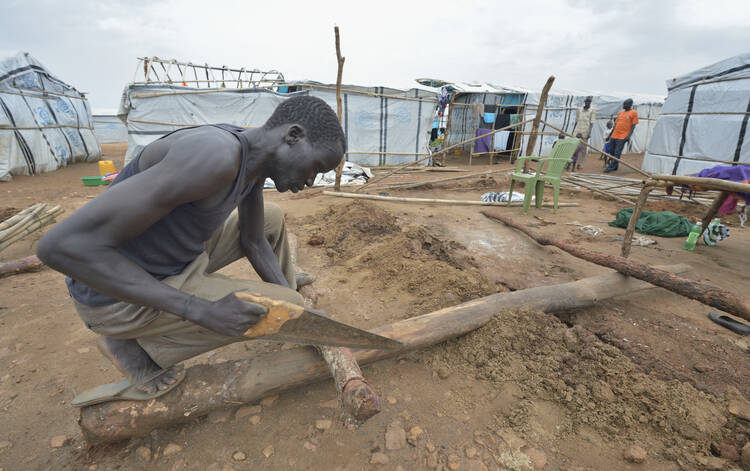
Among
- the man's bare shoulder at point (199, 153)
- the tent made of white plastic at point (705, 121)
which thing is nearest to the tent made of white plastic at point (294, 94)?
the tent made of white plastic at point (705, 121)

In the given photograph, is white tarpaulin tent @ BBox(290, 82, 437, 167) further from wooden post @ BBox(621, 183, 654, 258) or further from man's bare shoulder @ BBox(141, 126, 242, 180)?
man's bare shoulder @ BBox(141, 126, 242, 180)

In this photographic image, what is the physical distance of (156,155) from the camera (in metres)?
1.11

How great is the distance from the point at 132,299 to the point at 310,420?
0.94 metres

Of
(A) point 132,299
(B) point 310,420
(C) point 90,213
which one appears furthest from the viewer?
(B) point 310,420

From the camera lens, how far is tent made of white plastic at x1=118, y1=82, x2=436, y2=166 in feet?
27.8

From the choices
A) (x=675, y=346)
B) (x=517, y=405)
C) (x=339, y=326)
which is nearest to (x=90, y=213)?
(x=339, y=326)

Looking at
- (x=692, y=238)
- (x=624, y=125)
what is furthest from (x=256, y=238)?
(x=624, y=125)

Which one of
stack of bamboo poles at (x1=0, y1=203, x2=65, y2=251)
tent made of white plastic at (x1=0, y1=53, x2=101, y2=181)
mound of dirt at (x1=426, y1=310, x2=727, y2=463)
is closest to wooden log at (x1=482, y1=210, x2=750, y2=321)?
mound of dirt at (x1=426, y1=310, x2=727, y2=463)

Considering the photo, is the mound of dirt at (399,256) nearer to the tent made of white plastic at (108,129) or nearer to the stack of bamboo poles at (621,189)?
the stack of bamboo poles at (621,189)

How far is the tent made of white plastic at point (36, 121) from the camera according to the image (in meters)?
7.97

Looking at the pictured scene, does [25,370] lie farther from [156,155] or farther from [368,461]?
[368,461]

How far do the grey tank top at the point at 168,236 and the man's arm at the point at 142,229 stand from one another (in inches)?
5.0

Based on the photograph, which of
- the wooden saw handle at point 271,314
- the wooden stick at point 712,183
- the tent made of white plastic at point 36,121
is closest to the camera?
the wooden saw handle at point 271,314

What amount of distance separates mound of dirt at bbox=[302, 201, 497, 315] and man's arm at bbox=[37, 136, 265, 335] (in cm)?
151
